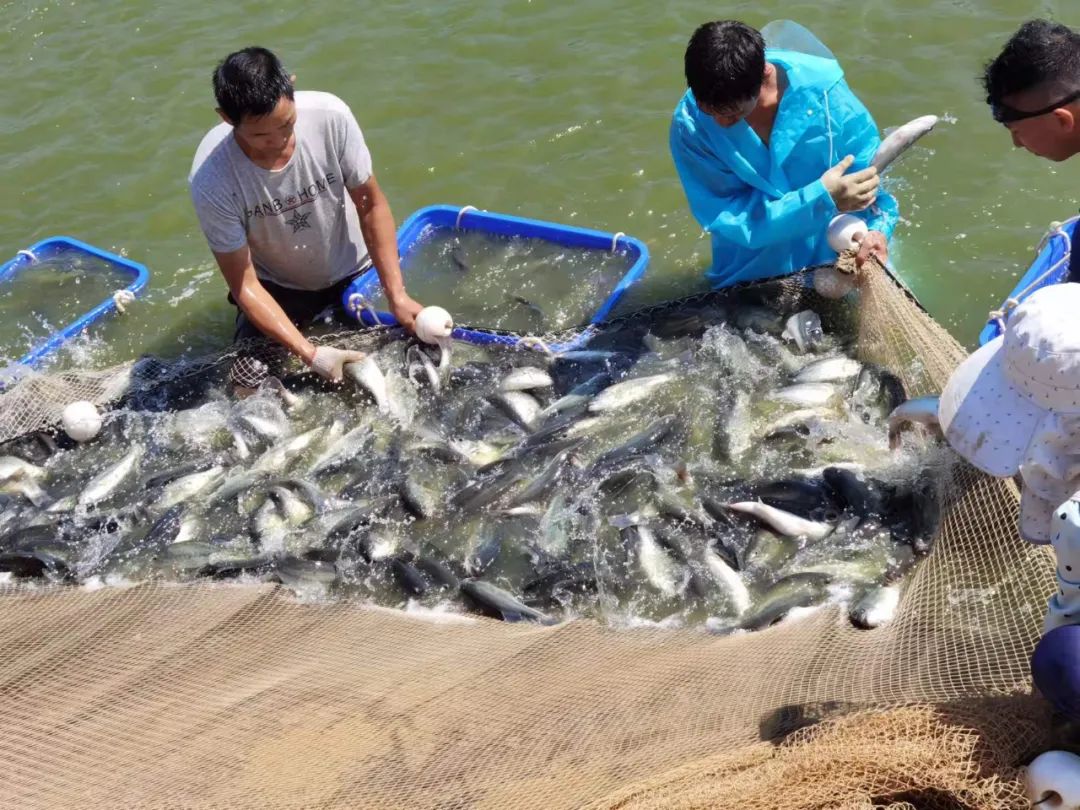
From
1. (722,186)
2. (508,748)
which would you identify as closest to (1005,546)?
(508,748)

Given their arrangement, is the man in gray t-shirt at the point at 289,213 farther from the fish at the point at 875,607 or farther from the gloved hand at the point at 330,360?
the fish at the point at 875,607

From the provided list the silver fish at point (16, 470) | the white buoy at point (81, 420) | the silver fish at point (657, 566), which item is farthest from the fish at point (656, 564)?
the silver fish at point (16, 470)

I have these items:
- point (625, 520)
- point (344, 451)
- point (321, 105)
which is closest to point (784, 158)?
point (625, 520)

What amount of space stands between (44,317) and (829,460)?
538 cm

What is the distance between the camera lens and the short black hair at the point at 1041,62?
11.3 ft

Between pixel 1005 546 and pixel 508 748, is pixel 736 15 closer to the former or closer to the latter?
pixel 1005 546

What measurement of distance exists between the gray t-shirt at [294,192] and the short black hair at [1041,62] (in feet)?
11.3

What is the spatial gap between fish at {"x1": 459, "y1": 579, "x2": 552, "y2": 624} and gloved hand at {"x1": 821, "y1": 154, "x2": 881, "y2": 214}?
2518 mm

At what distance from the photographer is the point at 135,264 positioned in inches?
281

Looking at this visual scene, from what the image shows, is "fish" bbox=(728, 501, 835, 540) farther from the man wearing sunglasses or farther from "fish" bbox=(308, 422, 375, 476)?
"fish" bbox=(308, 422, 375, 476)

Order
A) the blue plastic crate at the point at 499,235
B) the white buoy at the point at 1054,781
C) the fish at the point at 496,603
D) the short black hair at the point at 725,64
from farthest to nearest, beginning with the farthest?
the blue plastic crate at the point at 499,235
the short black hair at the point at 725,64
the fish at the point at 496,603
the white buoy at the point at 1054,781

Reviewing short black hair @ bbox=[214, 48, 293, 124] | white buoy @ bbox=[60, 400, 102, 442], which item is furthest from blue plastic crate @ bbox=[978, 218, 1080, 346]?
white buoy @ bbox=[60, 400, 102, 442]

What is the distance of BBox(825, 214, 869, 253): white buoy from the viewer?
505 cm

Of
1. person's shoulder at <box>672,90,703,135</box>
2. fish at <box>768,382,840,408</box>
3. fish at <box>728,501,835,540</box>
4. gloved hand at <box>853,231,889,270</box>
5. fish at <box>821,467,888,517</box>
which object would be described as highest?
person's shoulder at <box>672,90,703,135</box>
